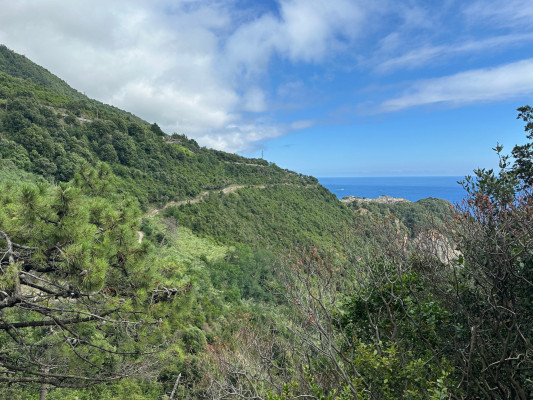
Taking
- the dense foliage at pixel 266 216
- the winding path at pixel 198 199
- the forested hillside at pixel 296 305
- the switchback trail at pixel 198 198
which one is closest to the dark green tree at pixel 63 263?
the forested hillside at pixel 296 305

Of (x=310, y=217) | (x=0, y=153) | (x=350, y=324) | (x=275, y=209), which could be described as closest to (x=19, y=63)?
(x=0, y=153)

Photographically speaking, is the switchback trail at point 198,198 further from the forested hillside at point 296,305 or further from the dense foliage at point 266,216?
the forested hillside at point 296,305

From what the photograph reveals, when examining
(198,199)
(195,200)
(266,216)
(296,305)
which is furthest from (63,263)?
(266,216)

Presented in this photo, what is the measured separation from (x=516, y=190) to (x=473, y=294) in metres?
2.01

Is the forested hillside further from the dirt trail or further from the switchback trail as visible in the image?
the dirt trail

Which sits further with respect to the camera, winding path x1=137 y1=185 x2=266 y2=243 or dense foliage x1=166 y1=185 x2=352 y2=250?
dense foliage x1=166 y1=185 x2=352 y2=250

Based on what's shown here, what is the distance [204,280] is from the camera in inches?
683

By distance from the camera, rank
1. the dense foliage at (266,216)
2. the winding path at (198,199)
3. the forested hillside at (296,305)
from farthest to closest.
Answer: the dense foliage at (266,216) → the winding path at (198,199) → the forested hillside at (296,305)

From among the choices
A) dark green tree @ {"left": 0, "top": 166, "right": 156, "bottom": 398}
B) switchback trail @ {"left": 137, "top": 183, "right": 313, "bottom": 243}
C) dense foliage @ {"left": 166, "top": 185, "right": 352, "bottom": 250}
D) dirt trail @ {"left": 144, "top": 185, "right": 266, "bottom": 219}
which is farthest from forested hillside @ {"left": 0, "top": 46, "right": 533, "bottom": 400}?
dirt trail @ {"left": 144, "top": 185, "right": 266, "bottom": 219}

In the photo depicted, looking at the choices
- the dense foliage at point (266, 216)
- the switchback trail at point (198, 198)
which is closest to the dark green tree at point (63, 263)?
the dense foliage at point (266, 216)

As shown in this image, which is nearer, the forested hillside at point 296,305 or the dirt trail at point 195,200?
the forested hillside at point 296,305

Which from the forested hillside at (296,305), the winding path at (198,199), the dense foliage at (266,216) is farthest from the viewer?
the dense foliage at (266,216)

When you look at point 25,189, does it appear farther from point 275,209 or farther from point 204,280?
point 275,209

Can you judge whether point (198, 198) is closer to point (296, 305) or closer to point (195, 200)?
point (195, 200)
